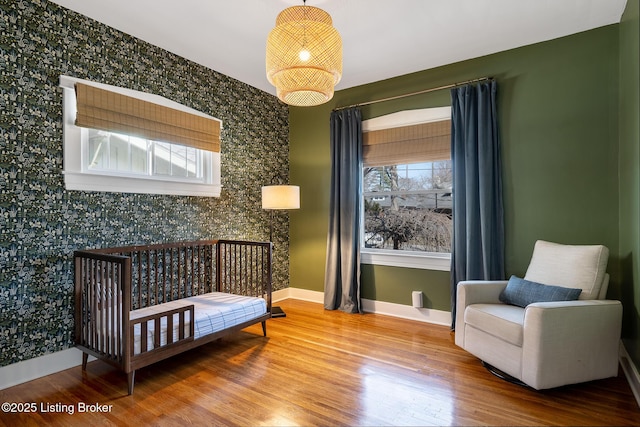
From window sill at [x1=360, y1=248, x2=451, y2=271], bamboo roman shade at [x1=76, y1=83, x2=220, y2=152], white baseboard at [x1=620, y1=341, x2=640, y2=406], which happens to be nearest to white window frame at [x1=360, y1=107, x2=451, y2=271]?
window sill at [x1=360, y1=248, x2=451, y2=271]

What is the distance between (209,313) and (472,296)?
2.06 meters

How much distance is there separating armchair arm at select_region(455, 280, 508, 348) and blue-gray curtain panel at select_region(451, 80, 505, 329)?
387mm

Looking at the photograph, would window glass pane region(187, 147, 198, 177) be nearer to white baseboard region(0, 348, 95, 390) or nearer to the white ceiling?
the white ceiling

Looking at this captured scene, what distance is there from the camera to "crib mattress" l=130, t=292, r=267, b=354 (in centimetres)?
234

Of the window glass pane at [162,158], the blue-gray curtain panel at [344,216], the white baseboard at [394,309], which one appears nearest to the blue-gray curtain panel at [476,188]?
the white baseboard at [394,309]

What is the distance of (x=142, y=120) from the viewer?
2.93 m

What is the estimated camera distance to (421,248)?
3.75 metres

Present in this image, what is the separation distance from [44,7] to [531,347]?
13.0 feet

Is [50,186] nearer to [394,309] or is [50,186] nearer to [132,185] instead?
[132,185]

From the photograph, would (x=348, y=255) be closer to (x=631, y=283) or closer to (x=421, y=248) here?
(x=421, y=248)

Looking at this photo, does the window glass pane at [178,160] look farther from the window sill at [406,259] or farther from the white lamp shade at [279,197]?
the window sill at [406,259]

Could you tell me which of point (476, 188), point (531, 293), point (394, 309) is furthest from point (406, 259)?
point (531, 293)

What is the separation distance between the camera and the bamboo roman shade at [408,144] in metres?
3.49

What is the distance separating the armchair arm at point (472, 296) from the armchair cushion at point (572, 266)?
1.01 feet
